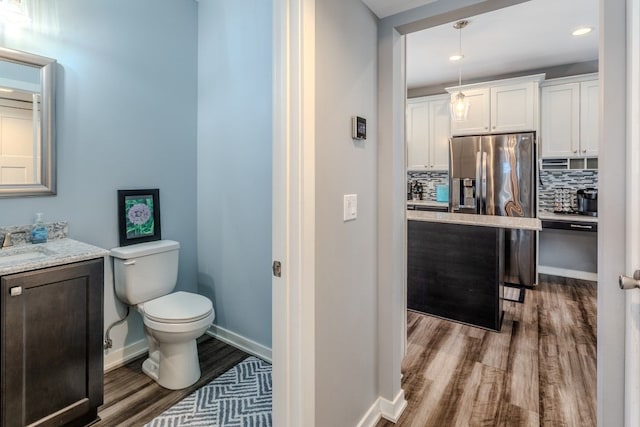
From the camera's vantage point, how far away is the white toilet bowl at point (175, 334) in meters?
1.90

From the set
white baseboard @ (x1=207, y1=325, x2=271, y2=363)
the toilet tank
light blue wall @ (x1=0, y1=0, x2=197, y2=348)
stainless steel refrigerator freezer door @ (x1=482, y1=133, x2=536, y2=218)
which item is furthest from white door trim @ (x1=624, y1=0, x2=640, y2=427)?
stainless steel refrigerator freezer door @ (x1=482, y1=133, x2=536, y2=218)

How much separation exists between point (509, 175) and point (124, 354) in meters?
4.24

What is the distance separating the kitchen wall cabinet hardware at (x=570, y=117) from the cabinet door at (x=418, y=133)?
4.75 ft

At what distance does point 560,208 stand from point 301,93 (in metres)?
4.47

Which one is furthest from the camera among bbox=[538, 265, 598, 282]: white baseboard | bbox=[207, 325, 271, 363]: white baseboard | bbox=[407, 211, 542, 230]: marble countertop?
bbox=[538, 265, 598, 282]: white baseboard

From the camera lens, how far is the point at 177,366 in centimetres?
200

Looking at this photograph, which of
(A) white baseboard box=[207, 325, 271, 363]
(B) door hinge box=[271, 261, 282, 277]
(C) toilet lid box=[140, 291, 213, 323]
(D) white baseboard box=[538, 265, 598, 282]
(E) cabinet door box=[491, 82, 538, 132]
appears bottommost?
(A) white baseboard box=[207, 325, 271, 363]

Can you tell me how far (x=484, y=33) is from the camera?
324 centimetres

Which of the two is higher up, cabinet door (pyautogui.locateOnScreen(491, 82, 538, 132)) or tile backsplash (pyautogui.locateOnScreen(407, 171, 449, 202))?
cabinet door (pyautogui.locateOnScreen(491, 82, 538, 132))

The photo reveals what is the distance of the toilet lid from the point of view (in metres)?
1.90

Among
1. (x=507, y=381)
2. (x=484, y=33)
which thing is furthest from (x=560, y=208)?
(x=507, y=381)

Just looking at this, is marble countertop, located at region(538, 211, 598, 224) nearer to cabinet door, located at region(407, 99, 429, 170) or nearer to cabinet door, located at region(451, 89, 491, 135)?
cabinet door, located at region(451, 89, 491, 135)

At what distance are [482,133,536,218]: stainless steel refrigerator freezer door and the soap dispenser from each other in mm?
4297

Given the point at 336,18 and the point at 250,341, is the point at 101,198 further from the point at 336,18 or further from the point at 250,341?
the point at 336,18
